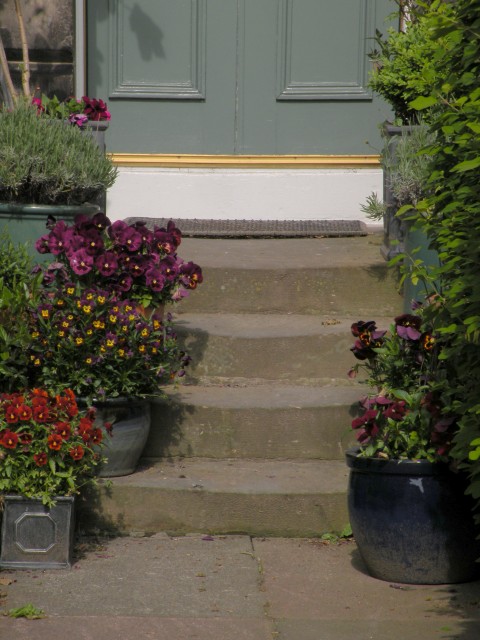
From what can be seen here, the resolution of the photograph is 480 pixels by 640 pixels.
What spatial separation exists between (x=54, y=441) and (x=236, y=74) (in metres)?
4.02

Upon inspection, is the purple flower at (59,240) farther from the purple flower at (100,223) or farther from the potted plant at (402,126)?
the potted plant at (402,126)

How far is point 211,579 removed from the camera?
14.4 ft

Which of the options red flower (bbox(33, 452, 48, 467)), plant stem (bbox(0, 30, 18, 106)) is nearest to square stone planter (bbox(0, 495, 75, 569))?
red flower (bbox(33, 452, 48, 467))

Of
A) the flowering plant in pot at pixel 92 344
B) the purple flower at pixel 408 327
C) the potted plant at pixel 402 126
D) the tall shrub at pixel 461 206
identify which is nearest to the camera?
the tall shrub at pixel 461 206

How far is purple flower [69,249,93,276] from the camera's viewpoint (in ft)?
16.0

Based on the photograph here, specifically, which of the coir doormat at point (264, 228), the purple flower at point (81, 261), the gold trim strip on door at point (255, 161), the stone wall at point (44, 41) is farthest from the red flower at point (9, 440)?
the stone wall at point (44, 41)

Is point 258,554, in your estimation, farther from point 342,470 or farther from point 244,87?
point 244,87

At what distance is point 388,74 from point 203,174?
1667mm

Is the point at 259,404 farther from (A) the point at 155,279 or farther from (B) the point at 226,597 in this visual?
(B) the point at 226,597

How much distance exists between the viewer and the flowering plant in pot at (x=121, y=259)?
4.93 m

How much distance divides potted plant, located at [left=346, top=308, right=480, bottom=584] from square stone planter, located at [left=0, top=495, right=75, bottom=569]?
3.79ft

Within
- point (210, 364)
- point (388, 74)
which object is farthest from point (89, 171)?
point (388, 74)

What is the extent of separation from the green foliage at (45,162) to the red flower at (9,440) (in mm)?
1548

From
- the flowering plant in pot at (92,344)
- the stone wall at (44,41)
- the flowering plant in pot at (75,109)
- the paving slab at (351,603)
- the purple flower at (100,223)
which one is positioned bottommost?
the paving slab at (351,603)
